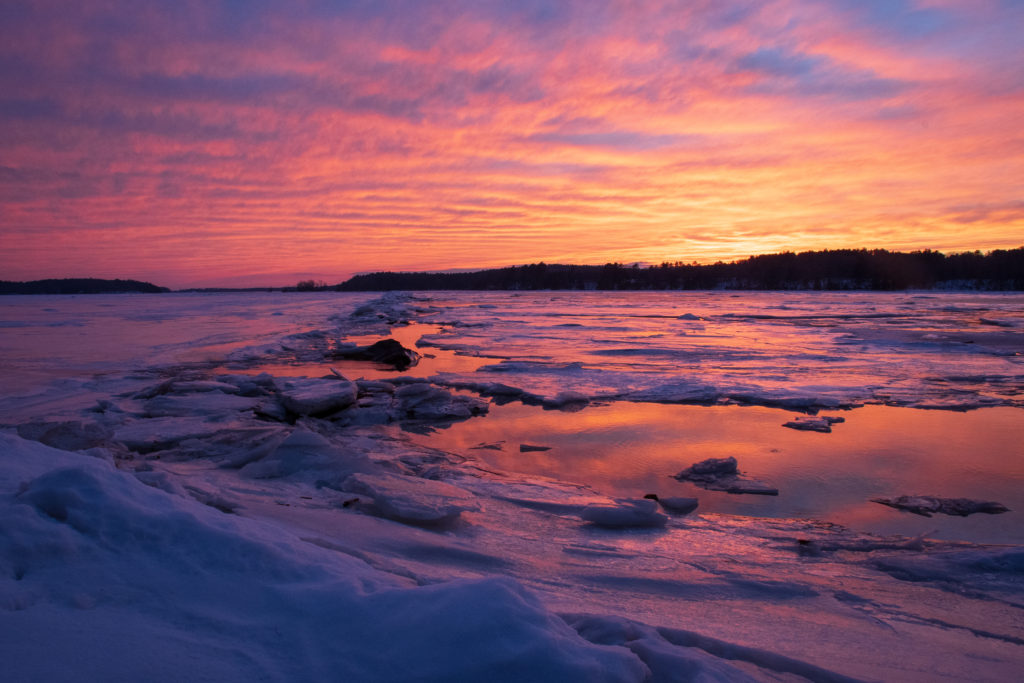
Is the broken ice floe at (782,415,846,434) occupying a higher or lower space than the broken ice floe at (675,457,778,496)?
higher

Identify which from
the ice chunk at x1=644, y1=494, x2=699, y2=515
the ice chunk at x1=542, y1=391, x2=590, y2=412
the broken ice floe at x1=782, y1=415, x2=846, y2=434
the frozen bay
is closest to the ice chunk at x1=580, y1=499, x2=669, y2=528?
the frozen bay

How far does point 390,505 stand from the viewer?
3127 mm

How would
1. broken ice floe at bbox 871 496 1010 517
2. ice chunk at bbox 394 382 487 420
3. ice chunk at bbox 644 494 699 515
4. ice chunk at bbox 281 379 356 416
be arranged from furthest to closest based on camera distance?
1. ice chunk at bbox 394 382 487 420
2. ice chunk at bbox 281 379 356 416
3. ice chunk at bbox 644 494 699 515
4. broken ice floe at bbox 871 496 1010 517

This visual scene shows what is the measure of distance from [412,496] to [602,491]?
132cm

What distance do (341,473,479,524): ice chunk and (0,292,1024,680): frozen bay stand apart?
0.02m

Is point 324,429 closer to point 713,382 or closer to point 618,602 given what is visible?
point 618,602

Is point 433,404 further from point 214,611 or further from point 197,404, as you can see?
point 214,611

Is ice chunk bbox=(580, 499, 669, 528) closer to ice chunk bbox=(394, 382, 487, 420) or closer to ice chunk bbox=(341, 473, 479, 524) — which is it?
ice chunk bbox=(341, 473, 479, 524)

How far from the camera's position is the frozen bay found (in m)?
1.85

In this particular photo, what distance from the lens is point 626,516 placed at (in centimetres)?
319

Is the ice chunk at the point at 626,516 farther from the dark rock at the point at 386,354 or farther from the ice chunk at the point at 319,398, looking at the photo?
the dark rock at the point at 386,354

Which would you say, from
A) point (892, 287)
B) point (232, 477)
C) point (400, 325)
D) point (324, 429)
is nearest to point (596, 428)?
point (324, 429)

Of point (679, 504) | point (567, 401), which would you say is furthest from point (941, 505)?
point (567, 401)

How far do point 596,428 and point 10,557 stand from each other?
4.62 meters
